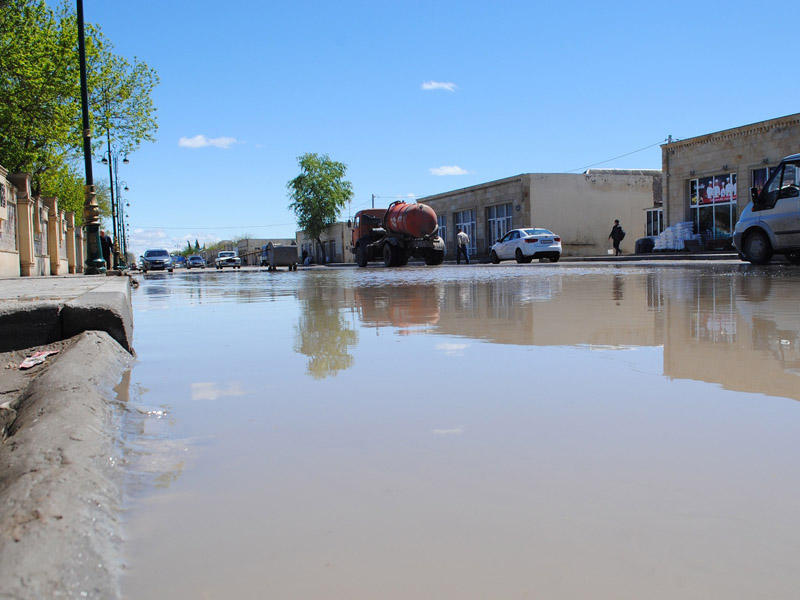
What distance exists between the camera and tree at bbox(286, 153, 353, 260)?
67.9 m

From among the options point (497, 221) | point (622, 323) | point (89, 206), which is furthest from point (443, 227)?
point (622, 323)

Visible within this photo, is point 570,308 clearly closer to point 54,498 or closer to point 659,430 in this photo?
point 659,430

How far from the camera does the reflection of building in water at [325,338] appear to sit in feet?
12.2

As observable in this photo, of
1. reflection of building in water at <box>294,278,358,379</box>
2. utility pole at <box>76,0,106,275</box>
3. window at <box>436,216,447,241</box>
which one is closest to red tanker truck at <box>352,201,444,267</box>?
utility pole at <box>76,0,106,275</box>

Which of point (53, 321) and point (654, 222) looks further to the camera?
point (654, 222)

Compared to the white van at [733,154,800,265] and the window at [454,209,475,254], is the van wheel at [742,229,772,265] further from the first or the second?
the window at [454,209,475,254]

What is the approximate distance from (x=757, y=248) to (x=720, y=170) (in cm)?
1596

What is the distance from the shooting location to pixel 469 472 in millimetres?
1904

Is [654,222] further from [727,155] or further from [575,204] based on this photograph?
[727,155]

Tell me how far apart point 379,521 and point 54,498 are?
747mm

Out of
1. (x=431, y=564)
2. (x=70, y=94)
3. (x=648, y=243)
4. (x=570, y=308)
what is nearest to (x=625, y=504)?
(x=431, y=564)

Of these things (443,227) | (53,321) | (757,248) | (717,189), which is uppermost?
(717,189)

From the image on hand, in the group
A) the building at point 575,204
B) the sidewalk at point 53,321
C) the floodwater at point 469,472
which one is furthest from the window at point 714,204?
the sidewalk at point 53,321

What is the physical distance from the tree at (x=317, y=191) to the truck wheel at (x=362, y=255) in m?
40.0
